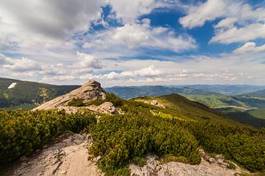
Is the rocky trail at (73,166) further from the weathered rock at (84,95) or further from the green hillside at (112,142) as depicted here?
the weathered rock at (84,95)

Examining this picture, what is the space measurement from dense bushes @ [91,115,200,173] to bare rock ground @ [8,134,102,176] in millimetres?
1297

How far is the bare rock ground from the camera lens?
1991 centimetres

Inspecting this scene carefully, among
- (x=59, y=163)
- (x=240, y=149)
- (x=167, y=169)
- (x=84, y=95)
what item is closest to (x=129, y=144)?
(x=167, y=169)

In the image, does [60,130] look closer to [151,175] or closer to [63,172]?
[63,172]

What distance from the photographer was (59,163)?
21.4 metres

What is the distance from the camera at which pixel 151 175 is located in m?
20.9

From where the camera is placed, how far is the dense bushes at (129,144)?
20641mm

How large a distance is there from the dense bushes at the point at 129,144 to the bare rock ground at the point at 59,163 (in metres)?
1.30

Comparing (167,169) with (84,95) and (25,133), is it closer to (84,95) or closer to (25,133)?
(25,133)

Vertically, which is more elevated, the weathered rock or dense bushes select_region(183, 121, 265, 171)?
the weathered rock

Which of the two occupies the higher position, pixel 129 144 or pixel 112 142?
pixel 112 142

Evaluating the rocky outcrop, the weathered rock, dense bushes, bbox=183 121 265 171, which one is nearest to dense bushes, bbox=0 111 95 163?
the rocky outcrop

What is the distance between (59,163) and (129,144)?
6749 mm

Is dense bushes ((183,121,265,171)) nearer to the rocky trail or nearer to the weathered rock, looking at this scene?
the rocky trail
